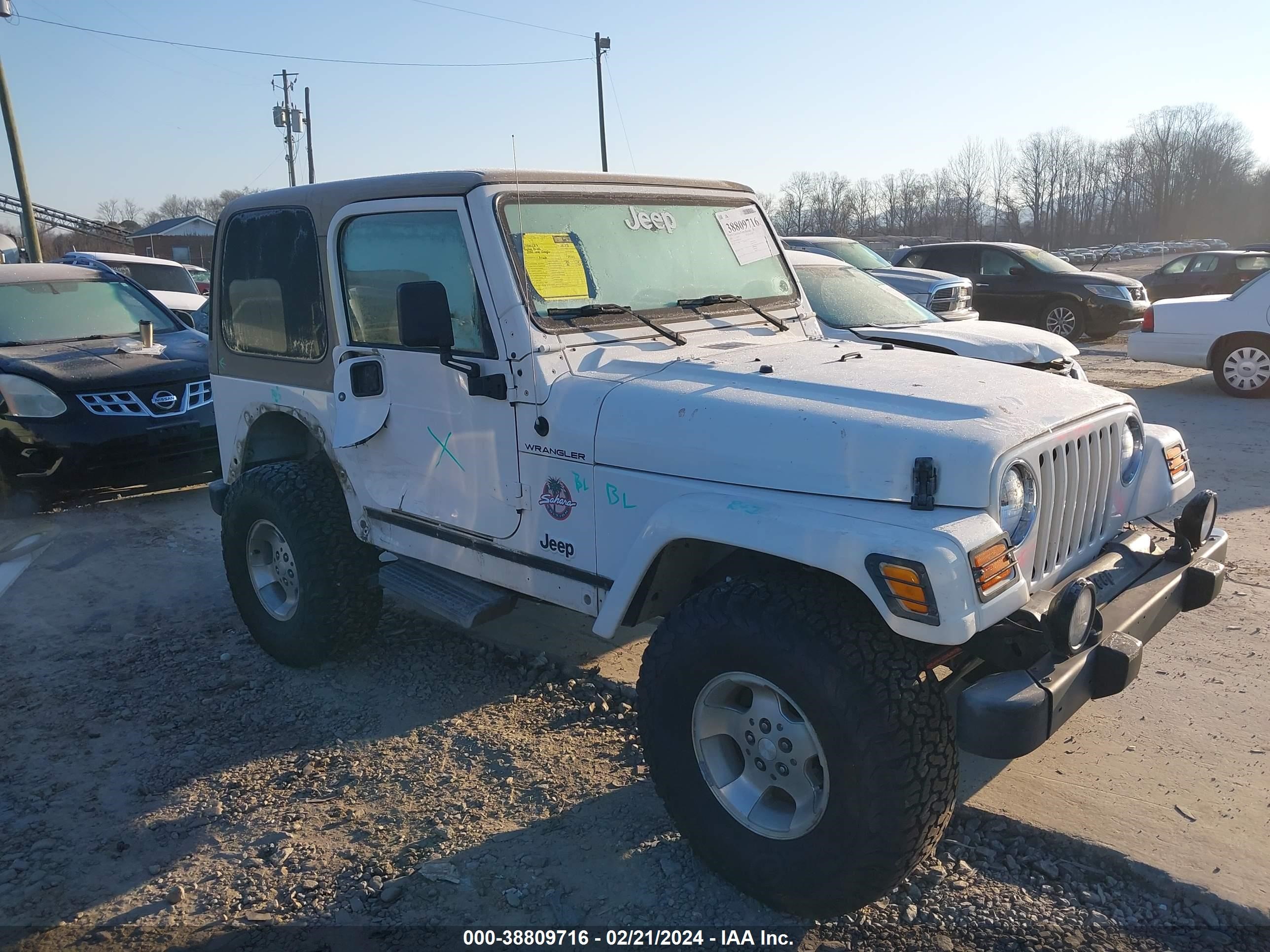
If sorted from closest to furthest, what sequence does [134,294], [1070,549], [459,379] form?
1. [1070,549]
2. [459,379]
3. [134,294]

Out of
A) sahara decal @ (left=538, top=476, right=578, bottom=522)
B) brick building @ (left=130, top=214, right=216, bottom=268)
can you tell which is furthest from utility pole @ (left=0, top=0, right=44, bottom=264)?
brick building @ (left=130, top=214, right=216, bottom=268)

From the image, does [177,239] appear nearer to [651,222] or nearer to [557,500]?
[651,222]

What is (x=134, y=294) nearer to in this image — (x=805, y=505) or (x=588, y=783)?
(x=588, y=783)

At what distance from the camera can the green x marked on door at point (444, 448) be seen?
359 centimetres

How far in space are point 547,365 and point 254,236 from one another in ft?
6.52

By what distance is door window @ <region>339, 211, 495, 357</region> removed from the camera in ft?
11.3

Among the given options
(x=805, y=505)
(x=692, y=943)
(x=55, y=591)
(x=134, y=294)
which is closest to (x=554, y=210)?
(x=805, y=505)

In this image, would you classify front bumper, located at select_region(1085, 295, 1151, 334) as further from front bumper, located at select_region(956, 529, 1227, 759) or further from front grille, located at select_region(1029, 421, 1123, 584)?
front grille, located at select_region(1029, 421, 1123, 584)

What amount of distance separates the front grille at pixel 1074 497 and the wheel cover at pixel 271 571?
3132 mm

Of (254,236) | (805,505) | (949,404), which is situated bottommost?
(805,505)

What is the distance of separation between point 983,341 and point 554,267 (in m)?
4.62

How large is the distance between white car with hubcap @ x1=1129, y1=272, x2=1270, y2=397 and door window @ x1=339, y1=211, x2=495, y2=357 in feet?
31.9

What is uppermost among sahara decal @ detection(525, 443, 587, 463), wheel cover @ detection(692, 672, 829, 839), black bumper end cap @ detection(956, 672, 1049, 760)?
sahara decal @ detection(525, 443, 587, 463)

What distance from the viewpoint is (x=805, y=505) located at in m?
2.61
